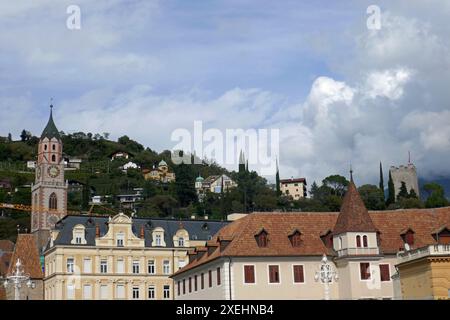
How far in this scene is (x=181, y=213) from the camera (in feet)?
474

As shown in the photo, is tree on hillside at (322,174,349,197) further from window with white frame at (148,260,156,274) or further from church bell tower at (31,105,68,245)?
window with white frame at (148,260,156,274)

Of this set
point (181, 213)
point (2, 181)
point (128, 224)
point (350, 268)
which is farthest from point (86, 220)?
point (2, 181)

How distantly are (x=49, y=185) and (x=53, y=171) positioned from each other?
2.50 metres

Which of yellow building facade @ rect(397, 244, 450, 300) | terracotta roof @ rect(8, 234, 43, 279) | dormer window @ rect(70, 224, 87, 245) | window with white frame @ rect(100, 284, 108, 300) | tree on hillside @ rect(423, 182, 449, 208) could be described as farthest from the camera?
tree on hillside @ rect(423, 182, 449, 208)

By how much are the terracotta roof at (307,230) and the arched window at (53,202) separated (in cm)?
5985

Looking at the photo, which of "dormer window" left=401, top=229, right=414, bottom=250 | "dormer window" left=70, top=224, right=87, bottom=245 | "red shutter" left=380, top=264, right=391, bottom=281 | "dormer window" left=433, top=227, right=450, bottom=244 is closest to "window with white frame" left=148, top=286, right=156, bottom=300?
"dormer window" left=70, top=224, right=87, bottom=245

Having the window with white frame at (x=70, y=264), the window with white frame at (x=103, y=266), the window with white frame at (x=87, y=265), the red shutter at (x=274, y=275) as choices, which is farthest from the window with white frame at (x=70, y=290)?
the red shutter at (x=274, y=275)

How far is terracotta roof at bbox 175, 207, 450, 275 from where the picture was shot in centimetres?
5575

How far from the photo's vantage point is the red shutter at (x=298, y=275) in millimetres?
55344

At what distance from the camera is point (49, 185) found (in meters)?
118

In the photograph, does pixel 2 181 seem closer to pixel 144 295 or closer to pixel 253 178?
pixel 253 178

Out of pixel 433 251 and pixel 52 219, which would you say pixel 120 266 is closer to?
pixel 52 219

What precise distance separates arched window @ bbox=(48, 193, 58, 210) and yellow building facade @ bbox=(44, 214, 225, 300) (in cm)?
3590

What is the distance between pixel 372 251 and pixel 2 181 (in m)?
133
